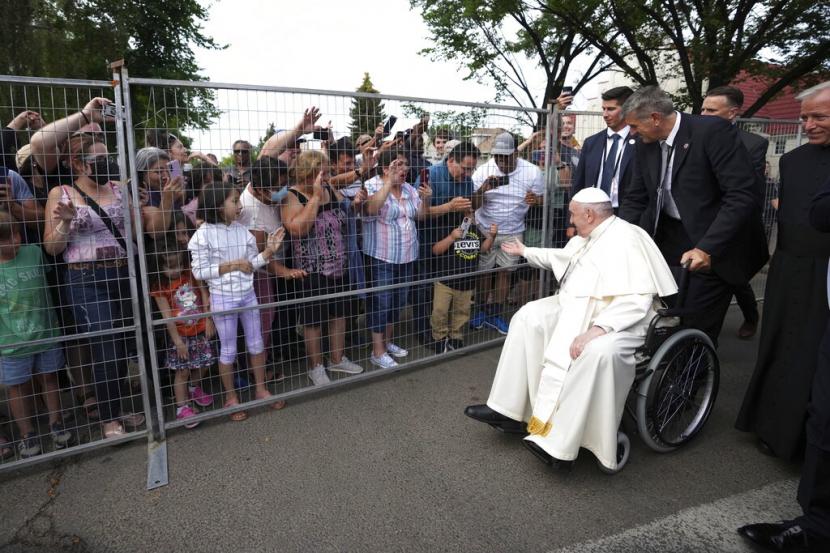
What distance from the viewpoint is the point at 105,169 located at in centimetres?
307

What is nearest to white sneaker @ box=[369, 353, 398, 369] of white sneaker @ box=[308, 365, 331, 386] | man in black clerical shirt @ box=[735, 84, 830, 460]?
white sneaker @ box=[308, 365, 331, 386]

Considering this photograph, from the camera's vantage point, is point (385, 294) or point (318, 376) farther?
point (385, 294)

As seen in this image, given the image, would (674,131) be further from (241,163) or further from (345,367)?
(345,367)

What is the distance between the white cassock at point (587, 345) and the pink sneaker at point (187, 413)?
206 centimetres

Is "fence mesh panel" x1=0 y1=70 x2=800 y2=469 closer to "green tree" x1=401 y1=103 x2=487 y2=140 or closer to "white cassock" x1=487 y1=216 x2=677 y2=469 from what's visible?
"green tree" x1=401 y1=103 x2=487 y2=140

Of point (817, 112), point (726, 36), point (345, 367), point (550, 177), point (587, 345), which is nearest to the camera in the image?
point (817, 112)

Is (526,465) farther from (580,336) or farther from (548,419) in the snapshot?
(580,336)

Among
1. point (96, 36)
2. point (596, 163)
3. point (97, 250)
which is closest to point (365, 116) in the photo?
point (97, 250)

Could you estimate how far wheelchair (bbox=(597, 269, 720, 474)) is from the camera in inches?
113

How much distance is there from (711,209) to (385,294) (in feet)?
8.16

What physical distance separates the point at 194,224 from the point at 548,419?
2.51m

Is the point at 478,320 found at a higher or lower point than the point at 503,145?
lower

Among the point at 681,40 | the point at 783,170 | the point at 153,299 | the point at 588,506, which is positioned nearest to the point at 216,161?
the point at 153,299

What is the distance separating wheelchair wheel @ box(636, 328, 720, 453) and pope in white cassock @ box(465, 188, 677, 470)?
0.17 meters
